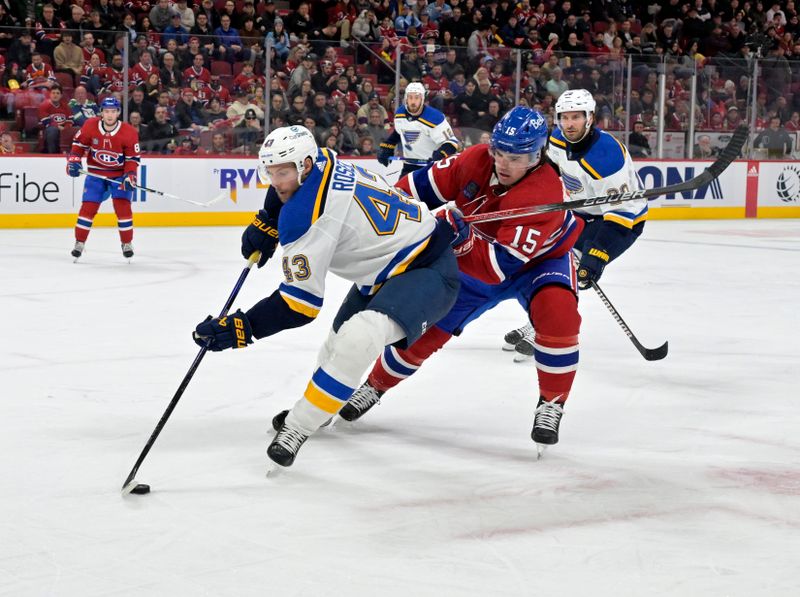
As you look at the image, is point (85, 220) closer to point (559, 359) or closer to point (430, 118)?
point (430, 118)

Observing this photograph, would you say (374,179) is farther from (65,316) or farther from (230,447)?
(65,316)

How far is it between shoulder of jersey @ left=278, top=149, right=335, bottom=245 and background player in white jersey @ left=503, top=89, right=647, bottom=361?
1.86 m

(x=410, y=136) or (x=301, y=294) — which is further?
(x=410, y=136)

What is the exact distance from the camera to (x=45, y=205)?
1061 cm

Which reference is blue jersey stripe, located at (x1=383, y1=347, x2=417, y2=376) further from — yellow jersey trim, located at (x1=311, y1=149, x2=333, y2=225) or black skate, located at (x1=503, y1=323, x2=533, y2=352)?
black skate, located at (x1=503, y1=323, x2=533, y2=352)

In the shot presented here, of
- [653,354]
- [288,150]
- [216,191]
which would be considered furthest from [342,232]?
[216,191]

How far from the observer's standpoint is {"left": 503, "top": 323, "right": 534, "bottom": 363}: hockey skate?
15.9ft

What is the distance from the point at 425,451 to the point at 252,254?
0.77 m

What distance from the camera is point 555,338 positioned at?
133 inches

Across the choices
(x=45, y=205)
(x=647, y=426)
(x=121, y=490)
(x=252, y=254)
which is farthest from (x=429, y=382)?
(x=45, y=205)

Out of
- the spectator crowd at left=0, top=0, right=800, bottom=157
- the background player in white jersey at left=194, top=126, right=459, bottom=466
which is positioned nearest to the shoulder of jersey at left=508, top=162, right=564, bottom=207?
the background player in white jersey at left=194, top=126, right=459, bottom=466

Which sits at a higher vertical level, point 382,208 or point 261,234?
point 382,208

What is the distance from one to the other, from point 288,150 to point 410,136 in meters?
6.88

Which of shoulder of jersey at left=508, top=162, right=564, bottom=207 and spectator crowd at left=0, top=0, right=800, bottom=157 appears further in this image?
spectator crowd at left=0, top=0, right=800, bottom=157
